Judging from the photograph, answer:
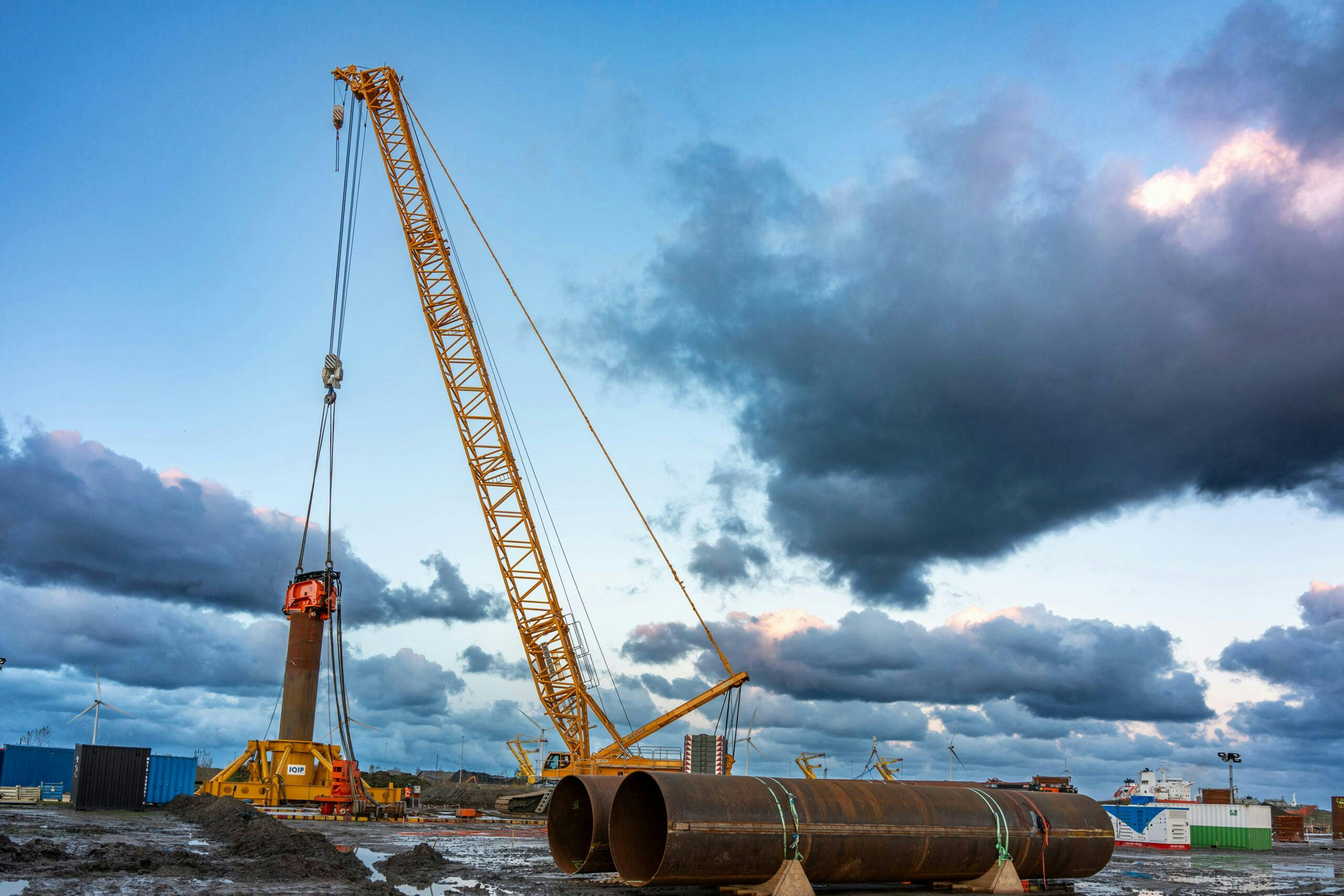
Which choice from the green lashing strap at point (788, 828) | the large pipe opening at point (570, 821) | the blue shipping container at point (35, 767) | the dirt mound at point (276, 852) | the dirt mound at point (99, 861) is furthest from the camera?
the blue shipping container at point (35, 767)

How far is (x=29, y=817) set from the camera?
4084cm

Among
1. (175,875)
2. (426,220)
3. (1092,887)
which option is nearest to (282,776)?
(175,875)

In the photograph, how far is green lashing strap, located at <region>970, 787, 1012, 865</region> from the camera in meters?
25.3

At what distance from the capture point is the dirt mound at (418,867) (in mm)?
25156

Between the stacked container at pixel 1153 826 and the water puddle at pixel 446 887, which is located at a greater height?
the water puddle at pixel 446 887

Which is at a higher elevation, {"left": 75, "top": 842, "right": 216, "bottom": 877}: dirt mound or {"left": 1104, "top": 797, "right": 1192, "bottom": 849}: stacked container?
{"left": 75, "top": 842, "right": 216, "bottom": 877}: dirt mound

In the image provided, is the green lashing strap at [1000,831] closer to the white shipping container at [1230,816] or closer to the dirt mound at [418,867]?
the dirt mound at [418,867]

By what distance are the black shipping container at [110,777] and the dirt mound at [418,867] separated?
28.8 metres

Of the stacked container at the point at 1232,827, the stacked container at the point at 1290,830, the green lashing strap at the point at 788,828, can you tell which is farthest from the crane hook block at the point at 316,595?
the stacked container at the point at 1290,830

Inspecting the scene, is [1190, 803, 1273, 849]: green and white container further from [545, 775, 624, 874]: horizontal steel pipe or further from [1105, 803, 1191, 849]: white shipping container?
[545, 775, 624, 874]: horizontal steel pipe

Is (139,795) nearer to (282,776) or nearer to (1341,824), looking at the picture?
(282,776)

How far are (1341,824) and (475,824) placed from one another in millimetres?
81606

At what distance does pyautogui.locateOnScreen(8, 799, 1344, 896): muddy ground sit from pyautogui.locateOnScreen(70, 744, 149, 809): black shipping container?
8.81ft

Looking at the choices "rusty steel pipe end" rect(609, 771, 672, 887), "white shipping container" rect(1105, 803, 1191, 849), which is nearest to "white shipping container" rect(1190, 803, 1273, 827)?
"white shipping container" rect(1105, 803, 1191, 849)
